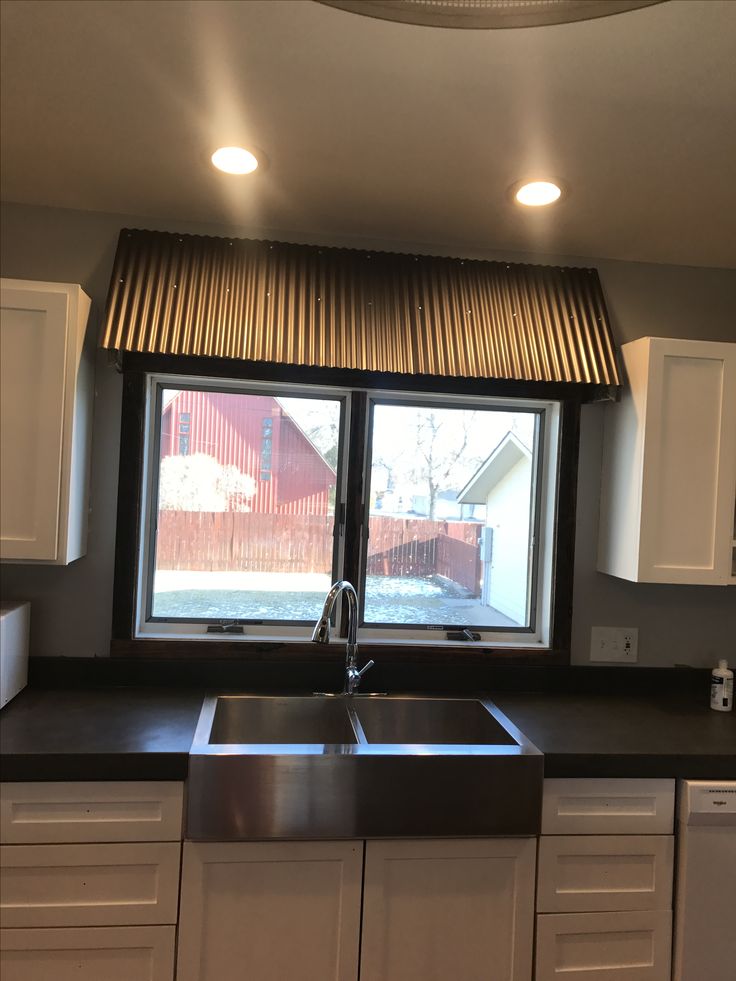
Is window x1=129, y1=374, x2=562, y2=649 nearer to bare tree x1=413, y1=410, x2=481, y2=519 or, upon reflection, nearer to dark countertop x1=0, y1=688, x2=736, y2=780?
bare tree x1=413, y1=410, x2=481, y2=519

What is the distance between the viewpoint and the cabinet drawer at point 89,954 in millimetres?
1650

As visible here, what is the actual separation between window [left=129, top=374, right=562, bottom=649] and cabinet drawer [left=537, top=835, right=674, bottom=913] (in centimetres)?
72

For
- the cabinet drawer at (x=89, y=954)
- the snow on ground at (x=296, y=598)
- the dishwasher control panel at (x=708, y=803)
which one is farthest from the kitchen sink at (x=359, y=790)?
the snow on ground at (x=296, y=598)

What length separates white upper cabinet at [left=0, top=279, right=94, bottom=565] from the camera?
1.90 metres

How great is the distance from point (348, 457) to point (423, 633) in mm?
655

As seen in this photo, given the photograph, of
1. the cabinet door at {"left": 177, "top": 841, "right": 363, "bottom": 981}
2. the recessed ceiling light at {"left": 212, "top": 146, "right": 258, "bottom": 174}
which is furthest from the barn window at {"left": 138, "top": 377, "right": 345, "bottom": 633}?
the cabinet door at {"left": 177, "top": 841, "right": 363, "bottom": 981}

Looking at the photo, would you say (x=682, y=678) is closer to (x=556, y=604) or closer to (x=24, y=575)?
(x=556, y=604)

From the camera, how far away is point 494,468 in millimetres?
2551

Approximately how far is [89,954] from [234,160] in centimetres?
196

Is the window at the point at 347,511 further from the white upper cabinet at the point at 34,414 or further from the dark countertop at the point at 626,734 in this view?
the white upper cabinet at the point at 34,414

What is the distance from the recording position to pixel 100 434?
2258 millimetres

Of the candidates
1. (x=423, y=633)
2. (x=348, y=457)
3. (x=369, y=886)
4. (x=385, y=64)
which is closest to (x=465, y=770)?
(x=369, y=886)

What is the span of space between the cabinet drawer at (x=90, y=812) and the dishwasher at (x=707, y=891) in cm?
128

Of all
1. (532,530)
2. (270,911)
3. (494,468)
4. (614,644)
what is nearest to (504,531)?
(532,530)
